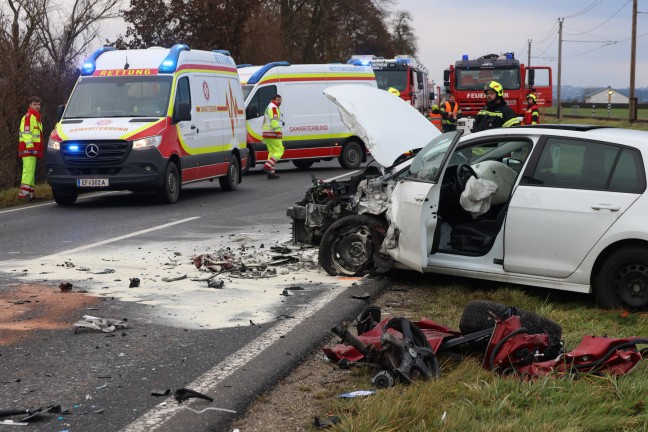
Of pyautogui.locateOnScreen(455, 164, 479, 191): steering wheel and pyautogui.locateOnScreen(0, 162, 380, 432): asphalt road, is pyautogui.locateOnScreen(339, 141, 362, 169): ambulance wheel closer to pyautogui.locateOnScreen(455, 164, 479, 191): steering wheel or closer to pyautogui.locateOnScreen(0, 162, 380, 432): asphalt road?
pyautogui.locateOnScreen(0, 162, 380, 432): asphalt road

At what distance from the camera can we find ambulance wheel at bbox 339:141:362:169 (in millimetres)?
24484

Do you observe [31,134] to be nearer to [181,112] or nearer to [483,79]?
[181,112]

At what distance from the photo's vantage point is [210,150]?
1741 cm

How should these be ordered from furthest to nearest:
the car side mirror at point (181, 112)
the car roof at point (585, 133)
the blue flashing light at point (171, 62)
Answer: the blue flashing light at point (171, 62)
the car side mirror at point (181, 112)
the car roof at point (585, 133)

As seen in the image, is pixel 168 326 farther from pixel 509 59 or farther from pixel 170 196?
pixel 509 59

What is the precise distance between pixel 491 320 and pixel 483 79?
92.1 ft

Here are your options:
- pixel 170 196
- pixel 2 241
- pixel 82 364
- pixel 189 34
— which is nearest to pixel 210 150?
pixel 170 196

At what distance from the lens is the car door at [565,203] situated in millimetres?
7371

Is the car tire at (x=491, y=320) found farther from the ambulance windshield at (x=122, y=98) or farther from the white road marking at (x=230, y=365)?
the ambulance windshield at (x=122, y=98)

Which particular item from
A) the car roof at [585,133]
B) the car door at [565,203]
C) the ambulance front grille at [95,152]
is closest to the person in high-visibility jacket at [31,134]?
the ambulance front grille at [95,152]

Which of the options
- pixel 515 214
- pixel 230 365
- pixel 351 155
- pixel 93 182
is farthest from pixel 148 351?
pixel 351 155

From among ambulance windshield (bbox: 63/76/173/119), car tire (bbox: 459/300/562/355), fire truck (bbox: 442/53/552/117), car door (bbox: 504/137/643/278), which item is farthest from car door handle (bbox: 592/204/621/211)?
fire truck (bbox: 442/53/552/117)

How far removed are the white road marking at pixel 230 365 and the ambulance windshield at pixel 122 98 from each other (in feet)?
28.2

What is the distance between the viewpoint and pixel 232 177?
18.6m
